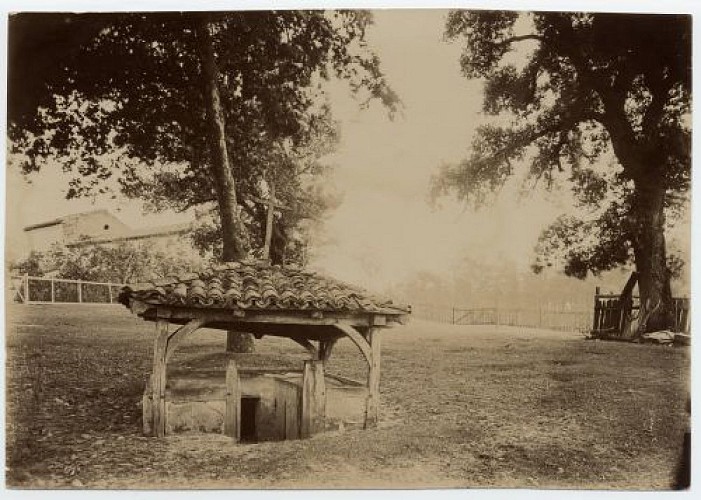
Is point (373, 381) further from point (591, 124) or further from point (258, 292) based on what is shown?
point (591, 124)

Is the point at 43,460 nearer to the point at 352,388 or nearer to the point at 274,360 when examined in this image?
the point at 274,360

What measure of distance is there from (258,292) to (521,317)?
2915 millimetres

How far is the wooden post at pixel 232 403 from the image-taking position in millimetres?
6223

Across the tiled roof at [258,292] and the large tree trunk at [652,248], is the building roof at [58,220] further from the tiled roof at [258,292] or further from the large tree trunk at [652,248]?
the large tree trunk at [652,248]

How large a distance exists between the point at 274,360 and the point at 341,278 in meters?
1.37

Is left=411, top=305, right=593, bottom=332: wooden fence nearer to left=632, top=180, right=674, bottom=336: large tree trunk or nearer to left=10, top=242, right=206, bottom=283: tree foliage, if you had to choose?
left=632, top=180, right=674, bottom=336: large tree trunk

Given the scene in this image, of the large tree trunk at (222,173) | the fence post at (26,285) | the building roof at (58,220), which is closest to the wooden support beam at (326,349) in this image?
the large tree trunk at (222,173)

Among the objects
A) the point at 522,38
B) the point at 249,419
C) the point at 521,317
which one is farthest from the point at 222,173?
the point at 521,317

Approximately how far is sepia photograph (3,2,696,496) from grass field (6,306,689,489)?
21mm

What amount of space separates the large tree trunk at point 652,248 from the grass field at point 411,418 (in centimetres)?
49

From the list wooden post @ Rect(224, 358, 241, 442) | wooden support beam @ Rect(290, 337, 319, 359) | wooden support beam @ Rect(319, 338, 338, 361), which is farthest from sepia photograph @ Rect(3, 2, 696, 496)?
wooden support beam @ Rect(290, 337, 319, 359)

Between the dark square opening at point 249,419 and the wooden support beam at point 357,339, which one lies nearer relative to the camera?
the wooden support beam at point 357,339

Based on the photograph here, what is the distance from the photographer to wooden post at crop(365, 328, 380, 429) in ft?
20.6

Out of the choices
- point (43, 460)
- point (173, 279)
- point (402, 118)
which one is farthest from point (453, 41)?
point (43, 460)
